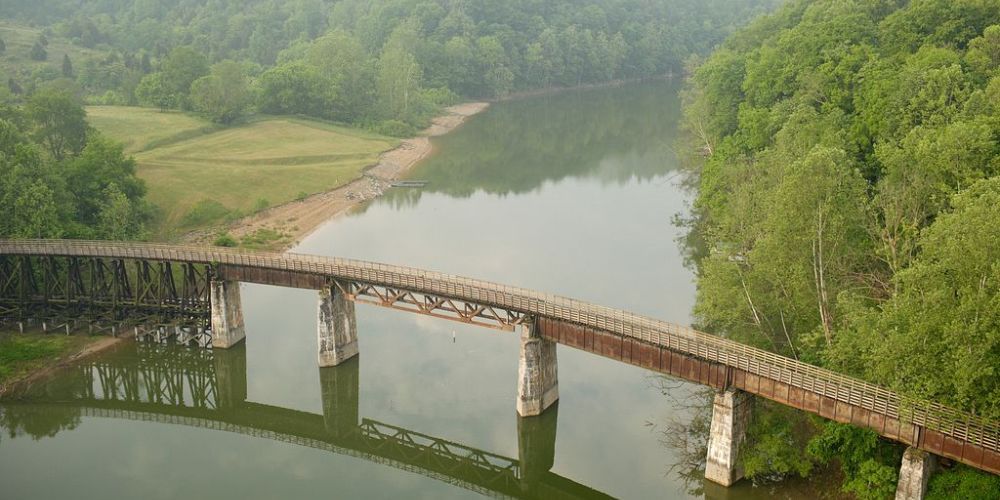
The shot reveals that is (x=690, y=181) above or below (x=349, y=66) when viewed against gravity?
below

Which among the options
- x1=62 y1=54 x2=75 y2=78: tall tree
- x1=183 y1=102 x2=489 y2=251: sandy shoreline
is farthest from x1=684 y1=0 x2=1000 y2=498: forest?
x1=62 y1=54 x2=75 y2=78: tall tree

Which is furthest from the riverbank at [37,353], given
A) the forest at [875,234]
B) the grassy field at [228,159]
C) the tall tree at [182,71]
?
the tall tree at [182,71]

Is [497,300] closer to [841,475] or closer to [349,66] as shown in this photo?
[841,475]

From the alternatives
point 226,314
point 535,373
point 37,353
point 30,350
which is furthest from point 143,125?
point 535,373

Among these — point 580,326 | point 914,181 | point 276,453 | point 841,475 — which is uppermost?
point 914,181

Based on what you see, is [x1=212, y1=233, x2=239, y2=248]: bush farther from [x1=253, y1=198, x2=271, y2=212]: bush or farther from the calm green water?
[x1=253, y1=198, x2=271, y2=212]: bush

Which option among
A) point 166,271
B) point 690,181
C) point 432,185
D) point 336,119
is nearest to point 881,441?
point 166,271
